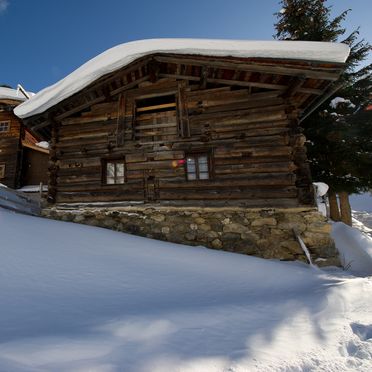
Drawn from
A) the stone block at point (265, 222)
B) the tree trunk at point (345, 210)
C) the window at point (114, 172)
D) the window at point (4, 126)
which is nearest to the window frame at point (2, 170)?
the window at point (4, 126)

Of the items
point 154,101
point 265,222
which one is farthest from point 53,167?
point 265,222

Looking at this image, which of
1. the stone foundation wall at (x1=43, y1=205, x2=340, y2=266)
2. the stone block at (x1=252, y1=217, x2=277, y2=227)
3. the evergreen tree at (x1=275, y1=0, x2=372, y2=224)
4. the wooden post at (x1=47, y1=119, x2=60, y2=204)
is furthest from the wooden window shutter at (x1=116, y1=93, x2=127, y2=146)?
the evergreen tree at (x1=275, y1=0, x2=372, y2=224)

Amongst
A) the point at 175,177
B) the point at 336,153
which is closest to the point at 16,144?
the point at 175,177

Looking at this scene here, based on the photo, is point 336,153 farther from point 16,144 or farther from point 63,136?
point 16,144

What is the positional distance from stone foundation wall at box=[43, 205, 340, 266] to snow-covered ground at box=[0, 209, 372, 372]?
4.66 feet

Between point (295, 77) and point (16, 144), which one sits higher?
point (16, 144)

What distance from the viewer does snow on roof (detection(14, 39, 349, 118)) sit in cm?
631

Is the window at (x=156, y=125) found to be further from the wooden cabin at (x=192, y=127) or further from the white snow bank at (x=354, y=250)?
the white snow bank at (x=354, y=250)

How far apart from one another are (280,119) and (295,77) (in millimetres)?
1266

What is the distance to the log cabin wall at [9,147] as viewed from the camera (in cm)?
1805

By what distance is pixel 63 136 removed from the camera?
951cm

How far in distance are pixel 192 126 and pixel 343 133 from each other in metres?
6.74

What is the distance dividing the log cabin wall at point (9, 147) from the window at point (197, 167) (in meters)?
16.3

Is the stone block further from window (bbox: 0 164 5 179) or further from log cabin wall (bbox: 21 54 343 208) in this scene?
window (bbox: 0 164 5 179)
